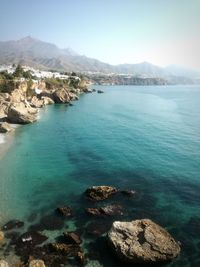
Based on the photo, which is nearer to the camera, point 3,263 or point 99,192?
point 3,263

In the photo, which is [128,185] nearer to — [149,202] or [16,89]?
[149,202]

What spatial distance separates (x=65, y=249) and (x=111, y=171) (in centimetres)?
1903

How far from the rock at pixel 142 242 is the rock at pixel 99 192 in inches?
302

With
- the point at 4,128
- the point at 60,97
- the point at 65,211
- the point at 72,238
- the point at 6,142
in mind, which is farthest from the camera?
the point at 60,97

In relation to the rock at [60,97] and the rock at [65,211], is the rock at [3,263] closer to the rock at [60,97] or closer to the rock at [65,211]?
the rock at [65,211]

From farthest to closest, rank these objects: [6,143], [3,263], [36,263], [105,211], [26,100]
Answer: [26,100] → [6,143] → [105,211] → [36,263] → [3,263]

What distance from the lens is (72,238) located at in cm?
2641

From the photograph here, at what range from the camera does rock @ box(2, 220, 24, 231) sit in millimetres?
28656

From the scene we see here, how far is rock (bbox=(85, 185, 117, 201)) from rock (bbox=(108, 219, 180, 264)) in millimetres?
7679

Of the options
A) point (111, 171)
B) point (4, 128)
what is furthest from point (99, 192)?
point (4, 128)

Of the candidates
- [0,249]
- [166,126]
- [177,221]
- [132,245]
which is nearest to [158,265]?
[132,245]

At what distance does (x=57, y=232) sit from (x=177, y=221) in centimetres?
1225

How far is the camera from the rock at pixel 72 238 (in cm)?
2622

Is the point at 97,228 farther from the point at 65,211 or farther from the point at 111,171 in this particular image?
the point at 111,171
